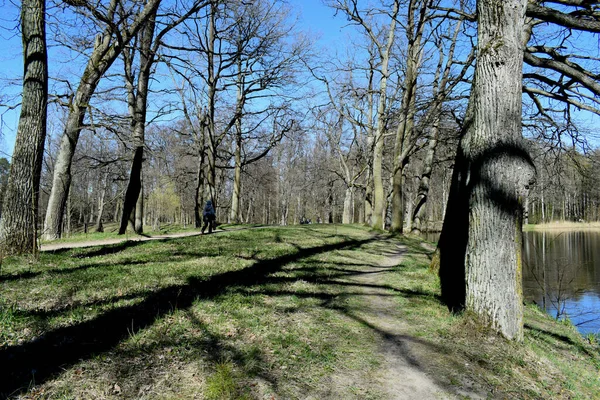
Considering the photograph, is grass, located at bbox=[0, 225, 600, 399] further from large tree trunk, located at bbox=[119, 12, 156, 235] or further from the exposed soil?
large tree trunk, located at bbox=[119, 12, 156, 235]

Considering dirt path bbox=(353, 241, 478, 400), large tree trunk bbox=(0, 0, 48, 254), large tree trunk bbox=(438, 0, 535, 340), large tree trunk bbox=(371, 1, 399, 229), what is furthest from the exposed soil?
large tree trunk bbox=(371, 1, 399, 229)

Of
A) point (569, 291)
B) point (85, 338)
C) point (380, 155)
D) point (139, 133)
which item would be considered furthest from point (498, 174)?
point (380, 155)

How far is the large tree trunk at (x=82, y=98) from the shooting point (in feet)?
28.6

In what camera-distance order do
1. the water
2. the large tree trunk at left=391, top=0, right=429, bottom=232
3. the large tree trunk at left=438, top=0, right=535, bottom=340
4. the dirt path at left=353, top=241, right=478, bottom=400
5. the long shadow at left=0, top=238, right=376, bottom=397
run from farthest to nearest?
the large tree trunk at left=391, top=0, right=429, bottom=232
the water
the large tree trunk at left=438, top=0, right=535, bottom=340
the dirt path at left=353, top=241, right=478, bottom=400
the long shadow at left=0, top=238, right=376, bottom=397

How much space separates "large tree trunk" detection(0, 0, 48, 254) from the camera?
6.80 meters

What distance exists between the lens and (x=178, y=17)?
34.9 feet

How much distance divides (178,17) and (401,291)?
9761 mm

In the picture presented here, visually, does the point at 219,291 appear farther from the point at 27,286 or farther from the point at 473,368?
the point at 473,368

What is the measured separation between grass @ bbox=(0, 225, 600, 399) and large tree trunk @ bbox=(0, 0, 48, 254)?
59 cm

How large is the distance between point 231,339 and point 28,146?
5.96 meters

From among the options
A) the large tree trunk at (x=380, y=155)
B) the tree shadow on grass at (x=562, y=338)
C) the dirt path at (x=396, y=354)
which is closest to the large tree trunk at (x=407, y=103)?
the large tree trunk at (x=380, y=155)

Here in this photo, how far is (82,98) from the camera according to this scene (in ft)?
35.0

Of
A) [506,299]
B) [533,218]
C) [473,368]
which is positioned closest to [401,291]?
[506,299]

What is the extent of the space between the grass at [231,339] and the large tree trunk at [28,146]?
1.92 ft
